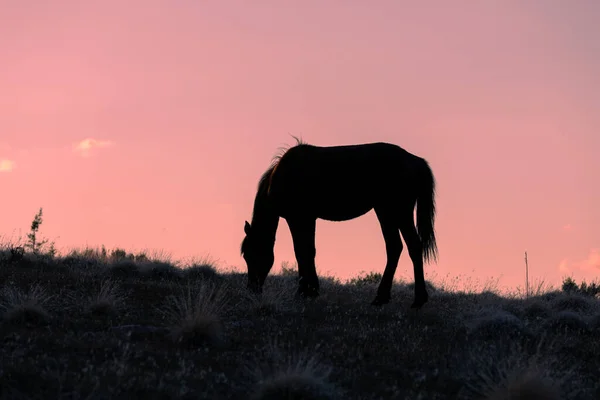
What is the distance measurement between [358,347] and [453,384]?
5.92 feet

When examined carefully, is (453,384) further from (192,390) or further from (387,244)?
(387,244)

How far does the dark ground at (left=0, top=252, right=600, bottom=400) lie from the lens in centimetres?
729

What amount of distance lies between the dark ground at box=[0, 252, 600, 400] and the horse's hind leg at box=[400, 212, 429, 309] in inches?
13.4

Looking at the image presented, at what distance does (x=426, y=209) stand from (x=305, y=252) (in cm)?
254

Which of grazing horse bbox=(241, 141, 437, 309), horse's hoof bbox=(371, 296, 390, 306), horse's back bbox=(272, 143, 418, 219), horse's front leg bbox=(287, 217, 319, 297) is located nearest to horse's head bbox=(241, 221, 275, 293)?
grazing horse bbox=(241, 141, 437, 309)

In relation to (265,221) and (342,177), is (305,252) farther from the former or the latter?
(342,177)

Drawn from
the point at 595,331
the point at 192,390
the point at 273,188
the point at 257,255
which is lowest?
the point at 192,390

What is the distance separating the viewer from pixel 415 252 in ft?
45.1

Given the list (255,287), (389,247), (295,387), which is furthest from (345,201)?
(295,387)

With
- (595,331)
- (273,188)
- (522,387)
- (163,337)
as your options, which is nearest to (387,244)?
(273,188)

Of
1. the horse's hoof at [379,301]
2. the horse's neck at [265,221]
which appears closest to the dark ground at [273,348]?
the horse's hoof at [379,301]

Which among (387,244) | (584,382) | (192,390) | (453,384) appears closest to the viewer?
(192,390)

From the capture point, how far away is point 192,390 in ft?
23.6

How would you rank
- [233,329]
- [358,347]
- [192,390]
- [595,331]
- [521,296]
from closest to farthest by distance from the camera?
1. [192,390]
2. [358,347]
3. [233,329]
4. [595,331]
5. [521,296]
